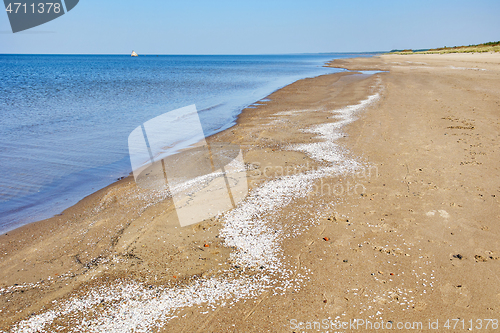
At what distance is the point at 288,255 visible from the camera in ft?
13.0

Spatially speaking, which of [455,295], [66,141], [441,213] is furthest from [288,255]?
[66,141]

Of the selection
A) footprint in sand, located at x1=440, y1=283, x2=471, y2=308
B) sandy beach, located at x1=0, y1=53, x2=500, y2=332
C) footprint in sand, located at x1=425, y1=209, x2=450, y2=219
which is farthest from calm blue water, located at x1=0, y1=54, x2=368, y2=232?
footprint in sand, located at x1=425, y1=209, x2=450, y2=219

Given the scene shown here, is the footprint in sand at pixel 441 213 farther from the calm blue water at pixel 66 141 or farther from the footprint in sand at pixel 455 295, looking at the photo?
the calm blue water at pixel 66 141

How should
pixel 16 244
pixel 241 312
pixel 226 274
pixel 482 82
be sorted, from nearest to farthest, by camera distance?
pixel 241 312 < pixel 226 274 < pixel 16 244 < pixel 482 82

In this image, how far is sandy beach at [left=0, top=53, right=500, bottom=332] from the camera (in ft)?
9.91

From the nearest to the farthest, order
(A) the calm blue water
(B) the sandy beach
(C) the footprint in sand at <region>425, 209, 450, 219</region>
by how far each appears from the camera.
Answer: (B) the sandy beach, (C) the footprint in sand at <region>425, 209, 450, 219</region>, (A) the calm blue water

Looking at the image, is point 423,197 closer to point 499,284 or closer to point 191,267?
point 499,284

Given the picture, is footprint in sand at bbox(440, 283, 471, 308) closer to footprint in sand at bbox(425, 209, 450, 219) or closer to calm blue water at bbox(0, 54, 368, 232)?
footprint in sand at bbox(425, 209, 450, 219)

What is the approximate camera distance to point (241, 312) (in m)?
3.06

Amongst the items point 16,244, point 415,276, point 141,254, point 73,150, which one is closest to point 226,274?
point 141,254

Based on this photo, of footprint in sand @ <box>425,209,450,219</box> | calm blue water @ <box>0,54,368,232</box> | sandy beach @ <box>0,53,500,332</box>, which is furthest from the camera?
calm blue water @ <box>0,54,368,232</box>

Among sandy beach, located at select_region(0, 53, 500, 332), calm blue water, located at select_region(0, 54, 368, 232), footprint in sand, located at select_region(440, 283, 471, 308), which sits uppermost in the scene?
footprint in sand, located at select_region(440, 283, 471, 308)

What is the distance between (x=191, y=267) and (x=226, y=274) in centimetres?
47

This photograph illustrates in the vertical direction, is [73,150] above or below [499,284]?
below
